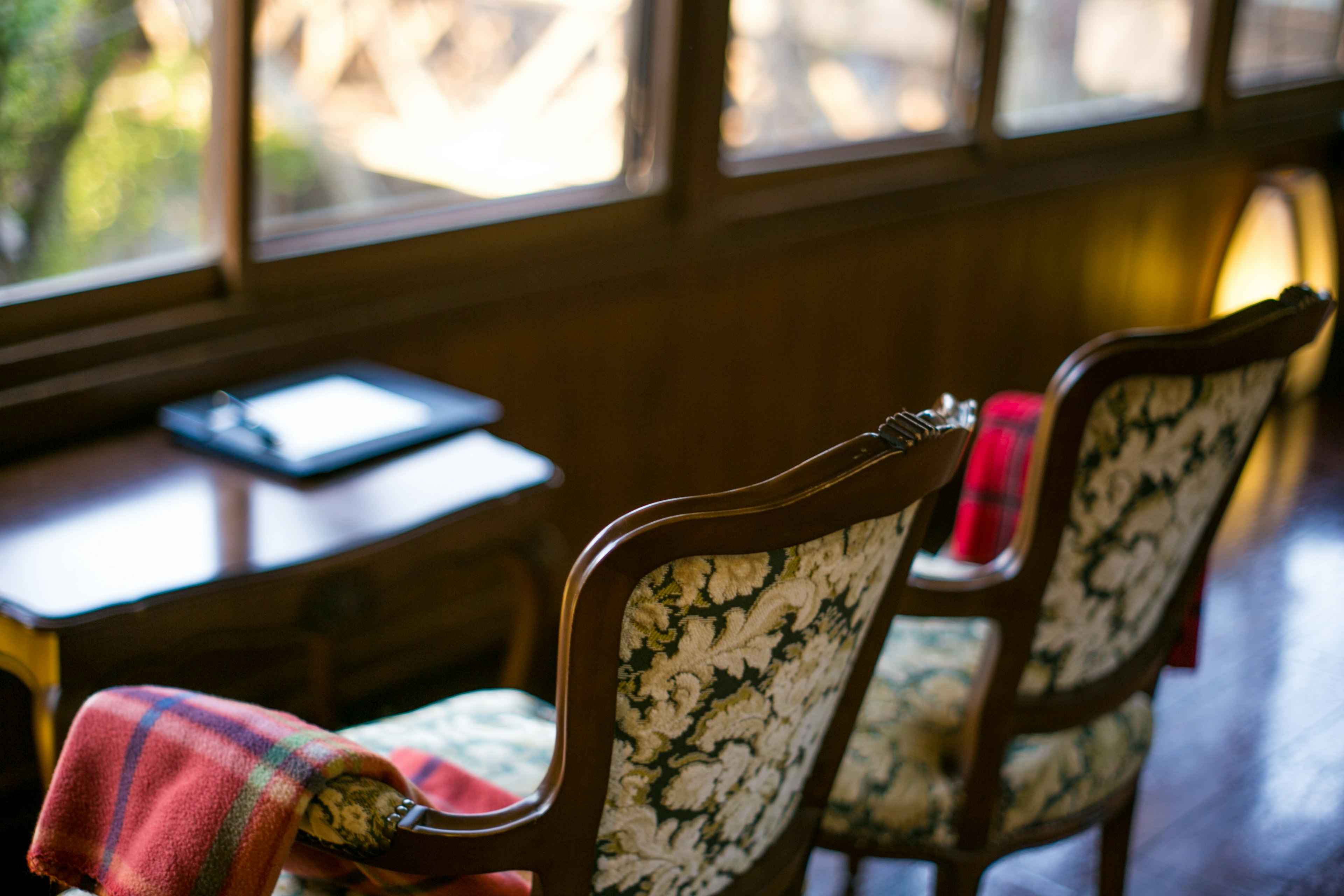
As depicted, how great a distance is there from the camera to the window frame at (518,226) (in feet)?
5.63

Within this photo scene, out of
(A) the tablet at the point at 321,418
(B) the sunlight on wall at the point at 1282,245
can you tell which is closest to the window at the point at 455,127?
(A) the tablet at the point at 321,418

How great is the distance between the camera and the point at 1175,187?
383cm

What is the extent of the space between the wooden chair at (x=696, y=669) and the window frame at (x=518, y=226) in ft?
2.86

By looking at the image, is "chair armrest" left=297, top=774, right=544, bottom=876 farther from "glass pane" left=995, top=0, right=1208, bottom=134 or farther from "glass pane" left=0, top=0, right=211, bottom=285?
"glass pane" left=995, top=0, right=1208, bottom=134

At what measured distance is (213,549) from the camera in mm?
1346

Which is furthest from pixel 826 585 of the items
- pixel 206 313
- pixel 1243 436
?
pixel 206 313

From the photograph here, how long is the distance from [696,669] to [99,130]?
3.93 feet

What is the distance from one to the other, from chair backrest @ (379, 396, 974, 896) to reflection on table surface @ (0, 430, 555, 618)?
0.49m

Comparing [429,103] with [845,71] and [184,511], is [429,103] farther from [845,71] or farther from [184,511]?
[845,71]

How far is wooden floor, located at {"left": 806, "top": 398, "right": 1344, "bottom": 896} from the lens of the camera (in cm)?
197

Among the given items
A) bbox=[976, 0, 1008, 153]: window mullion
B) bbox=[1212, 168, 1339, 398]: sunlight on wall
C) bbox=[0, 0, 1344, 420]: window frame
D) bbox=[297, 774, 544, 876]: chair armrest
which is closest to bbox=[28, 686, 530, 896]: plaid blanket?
bbox=[297, 774, 544, 876]: chair armrest

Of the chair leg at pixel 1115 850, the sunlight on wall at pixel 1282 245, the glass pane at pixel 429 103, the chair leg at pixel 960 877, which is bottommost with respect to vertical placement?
the chair leg at pixel 1115 850

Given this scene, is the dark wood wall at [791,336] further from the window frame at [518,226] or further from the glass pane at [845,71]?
the glass pane at [845,71]

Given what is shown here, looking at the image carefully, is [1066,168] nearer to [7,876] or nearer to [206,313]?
[206,313]
